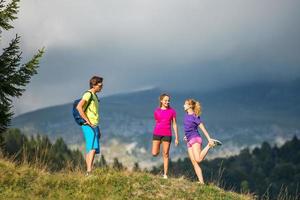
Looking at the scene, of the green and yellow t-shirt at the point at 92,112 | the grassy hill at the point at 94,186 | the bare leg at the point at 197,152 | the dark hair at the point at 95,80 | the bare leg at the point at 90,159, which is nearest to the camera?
the grassy hill at the point at 94,186

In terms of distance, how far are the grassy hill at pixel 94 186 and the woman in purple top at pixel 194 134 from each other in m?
1.49

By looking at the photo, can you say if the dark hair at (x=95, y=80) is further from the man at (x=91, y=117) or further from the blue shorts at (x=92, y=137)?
the blue shorts at (x=92, y=137)

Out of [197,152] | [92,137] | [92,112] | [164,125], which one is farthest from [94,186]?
[164,125]

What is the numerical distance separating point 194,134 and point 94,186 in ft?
14.6

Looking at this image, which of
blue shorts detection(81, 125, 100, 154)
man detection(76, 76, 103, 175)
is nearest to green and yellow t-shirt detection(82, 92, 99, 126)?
man detection(76, 76, 103, 175)

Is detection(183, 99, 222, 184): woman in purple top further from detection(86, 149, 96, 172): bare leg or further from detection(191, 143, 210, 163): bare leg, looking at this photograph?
detection(86, 149, 96, 172): bare leg

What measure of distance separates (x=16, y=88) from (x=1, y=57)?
126 centimetres

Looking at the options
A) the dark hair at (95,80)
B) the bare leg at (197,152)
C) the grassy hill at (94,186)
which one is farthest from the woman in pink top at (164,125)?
the dark hair at (95,80)

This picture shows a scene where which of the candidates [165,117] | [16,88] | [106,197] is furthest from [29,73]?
[106,197]

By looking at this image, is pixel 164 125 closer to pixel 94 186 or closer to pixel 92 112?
pixel 92 112

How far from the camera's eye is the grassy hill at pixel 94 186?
1513 cm

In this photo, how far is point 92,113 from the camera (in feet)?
56.3

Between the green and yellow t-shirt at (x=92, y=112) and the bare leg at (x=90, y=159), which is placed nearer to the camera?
the bare leg at (x=90, y=159)

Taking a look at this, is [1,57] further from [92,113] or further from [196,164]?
[196,164]
